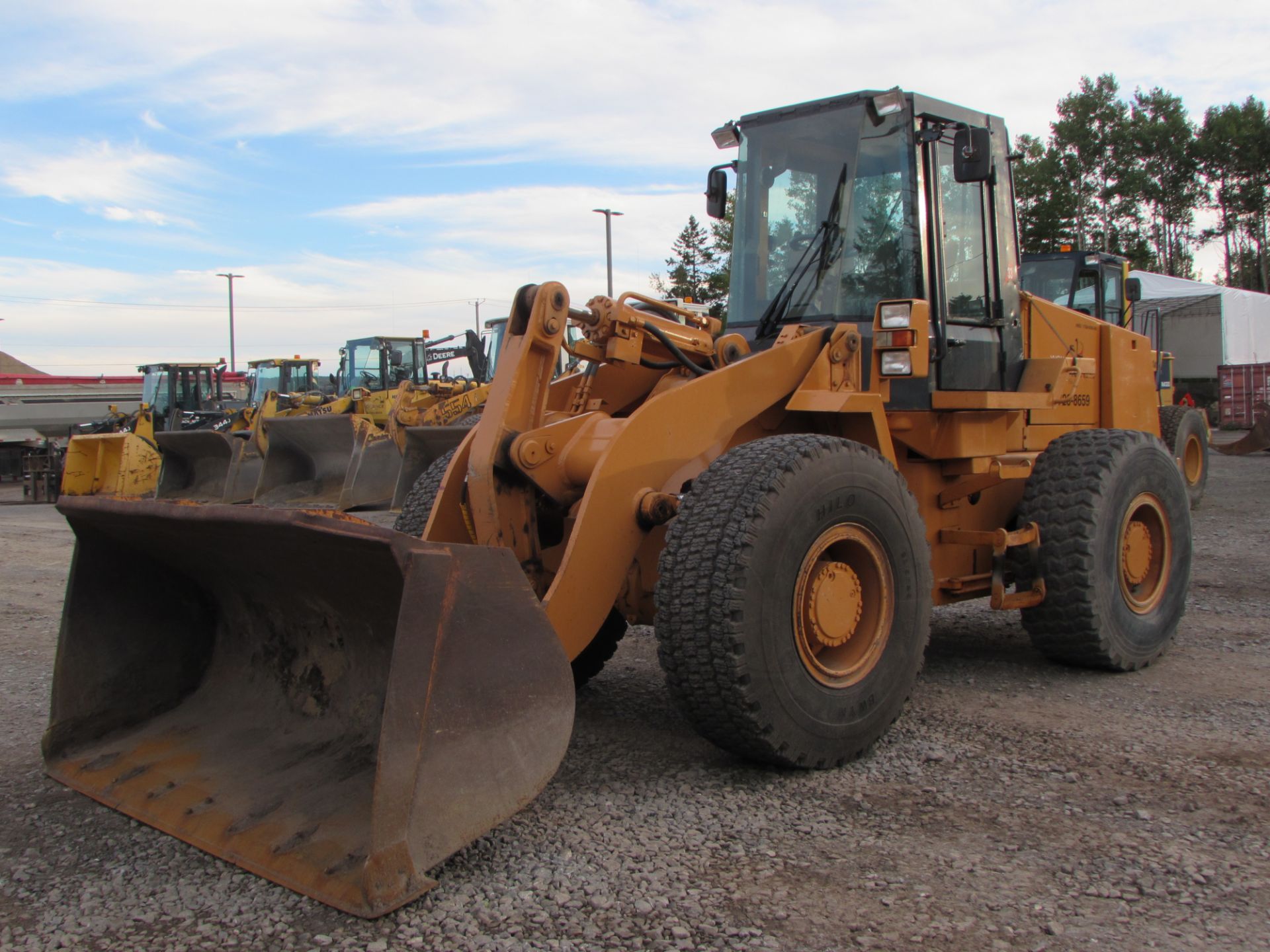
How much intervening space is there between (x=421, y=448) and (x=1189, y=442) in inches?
346

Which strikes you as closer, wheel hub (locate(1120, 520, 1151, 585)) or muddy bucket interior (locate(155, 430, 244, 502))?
wheel hub (locate(1120, 520, 1151, 585))

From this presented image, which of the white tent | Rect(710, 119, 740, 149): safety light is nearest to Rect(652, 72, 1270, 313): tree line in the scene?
the white tent

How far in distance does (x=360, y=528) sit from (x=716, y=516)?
3.73ft

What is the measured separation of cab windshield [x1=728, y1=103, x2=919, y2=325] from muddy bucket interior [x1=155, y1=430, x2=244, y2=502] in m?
12.1

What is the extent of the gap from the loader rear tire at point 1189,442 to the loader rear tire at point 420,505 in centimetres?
980

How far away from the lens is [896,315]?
429 cm

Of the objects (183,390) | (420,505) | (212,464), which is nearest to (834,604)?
(420,505)

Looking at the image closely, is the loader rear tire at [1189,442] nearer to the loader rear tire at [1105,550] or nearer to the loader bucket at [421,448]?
the loader rear tire at [1105,550]

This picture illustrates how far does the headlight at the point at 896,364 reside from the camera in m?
4.27

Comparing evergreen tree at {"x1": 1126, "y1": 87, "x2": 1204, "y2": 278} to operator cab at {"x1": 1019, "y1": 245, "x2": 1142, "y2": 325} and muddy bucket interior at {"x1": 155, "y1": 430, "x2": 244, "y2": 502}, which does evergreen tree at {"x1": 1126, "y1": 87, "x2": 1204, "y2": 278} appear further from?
muddy bucket interior at {"x1": 155, "y1": 430, "x2": 244, "y2": 502}

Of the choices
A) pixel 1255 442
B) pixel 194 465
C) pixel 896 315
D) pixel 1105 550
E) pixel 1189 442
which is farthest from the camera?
pixel 1255 442

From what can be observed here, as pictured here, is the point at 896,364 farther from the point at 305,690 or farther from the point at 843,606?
the point at 305,690

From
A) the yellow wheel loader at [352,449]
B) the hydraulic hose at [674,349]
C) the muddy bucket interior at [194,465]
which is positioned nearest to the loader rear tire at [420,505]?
the hydraulic hose at [674,349]

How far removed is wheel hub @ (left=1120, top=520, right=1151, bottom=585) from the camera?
16.8 feet
